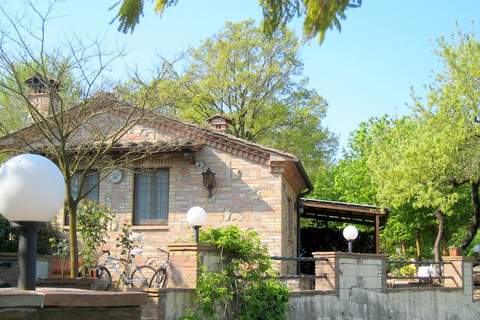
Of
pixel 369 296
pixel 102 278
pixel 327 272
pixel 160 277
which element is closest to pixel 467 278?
pixel 369 296

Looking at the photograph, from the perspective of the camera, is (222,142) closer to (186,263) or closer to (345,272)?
(345,272)

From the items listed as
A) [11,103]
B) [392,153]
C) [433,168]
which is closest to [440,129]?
[433,168]

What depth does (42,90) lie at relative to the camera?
50.2 ft

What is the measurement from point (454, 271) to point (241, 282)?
8.17 meters

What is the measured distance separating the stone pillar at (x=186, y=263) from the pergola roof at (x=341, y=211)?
11.6 metres

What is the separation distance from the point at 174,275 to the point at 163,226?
6.81 m

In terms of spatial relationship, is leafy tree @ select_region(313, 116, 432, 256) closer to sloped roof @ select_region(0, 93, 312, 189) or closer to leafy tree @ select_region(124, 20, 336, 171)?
leafy tree @ select_region(124, 20, 336, 171)

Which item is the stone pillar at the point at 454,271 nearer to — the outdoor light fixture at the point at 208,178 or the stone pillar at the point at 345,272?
the stone pillar at the point at 345,272

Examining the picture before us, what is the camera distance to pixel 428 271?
17391 millimetres

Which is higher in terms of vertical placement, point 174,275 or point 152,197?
point 152,197

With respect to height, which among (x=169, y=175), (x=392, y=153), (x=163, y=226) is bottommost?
(x=163, y=226)

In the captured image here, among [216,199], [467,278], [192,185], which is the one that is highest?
[192,185]

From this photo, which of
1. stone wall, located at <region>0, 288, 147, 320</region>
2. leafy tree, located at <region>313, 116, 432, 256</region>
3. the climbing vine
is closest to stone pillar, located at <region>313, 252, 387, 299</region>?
the climbing vine

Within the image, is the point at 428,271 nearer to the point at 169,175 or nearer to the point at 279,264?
the point at 279,264
